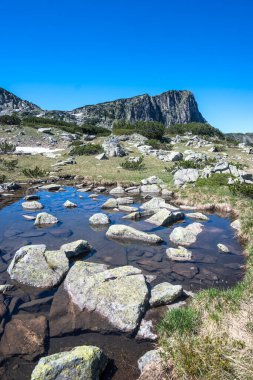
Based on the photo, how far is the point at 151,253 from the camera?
12625mm

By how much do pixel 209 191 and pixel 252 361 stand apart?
17964mm

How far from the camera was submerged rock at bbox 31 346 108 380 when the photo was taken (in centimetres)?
561

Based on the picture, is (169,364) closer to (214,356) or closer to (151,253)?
A: (214,356)

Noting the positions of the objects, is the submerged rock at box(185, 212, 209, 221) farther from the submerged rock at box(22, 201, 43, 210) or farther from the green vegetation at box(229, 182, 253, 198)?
the submerged rock at box(22, 201, 43, 210)

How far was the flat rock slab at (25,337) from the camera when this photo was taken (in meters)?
6.80

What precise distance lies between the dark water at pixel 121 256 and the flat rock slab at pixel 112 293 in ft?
1.87

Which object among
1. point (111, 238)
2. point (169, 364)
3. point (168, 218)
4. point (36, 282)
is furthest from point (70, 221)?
point (169, 364)

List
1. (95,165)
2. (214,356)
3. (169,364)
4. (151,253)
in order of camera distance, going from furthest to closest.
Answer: (95,165), (151,253), (169,364), (214,356)

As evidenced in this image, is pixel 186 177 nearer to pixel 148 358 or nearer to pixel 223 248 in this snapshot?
pixel 223 248

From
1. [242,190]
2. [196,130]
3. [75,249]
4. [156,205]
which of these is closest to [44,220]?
[75,249]

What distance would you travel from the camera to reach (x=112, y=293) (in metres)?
8.42

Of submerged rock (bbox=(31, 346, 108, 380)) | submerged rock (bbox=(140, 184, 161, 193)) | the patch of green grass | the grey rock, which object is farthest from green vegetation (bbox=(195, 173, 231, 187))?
submerged rock (bbox=(31, 346, 108, 380))

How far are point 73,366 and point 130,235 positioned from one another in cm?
847

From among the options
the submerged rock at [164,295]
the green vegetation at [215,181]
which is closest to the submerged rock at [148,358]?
the submerged rock at [164,295]
